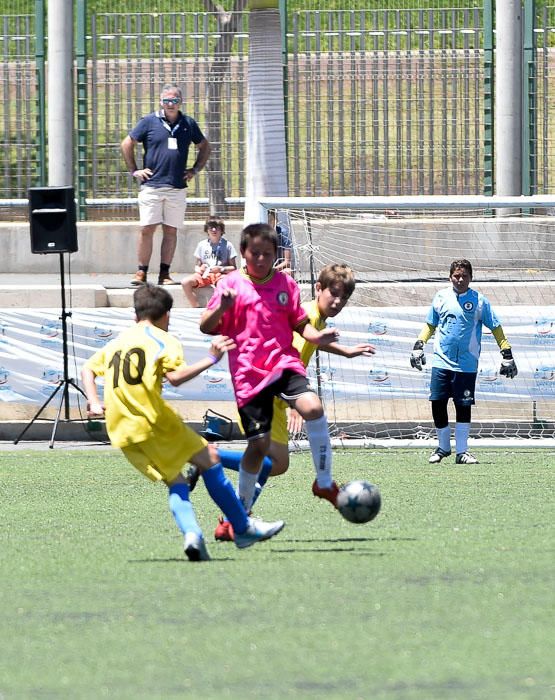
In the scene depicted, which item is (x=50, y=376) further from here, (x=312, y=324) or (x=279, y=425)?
(x=279, y=425)

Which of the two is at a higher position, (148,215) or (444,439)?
(148,215)

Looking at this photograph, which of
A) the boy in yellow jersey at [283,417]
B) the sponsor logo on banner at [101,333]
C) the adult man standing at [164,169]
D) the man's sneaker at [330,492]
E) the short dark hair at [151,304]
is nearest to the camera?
the short dark hair at [151,304]

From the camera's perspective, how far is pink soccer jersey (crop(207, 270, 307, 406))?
8.23 meters

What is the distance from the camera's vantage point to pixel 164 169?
18391 mm

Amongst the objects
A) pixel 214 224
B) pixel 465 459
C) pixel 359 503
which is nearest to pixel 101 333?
pixel 214 224

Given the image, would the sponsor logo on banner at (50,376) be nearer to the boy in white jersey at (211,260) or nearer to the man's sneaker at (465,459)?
the boy in white jersey at (211,260)

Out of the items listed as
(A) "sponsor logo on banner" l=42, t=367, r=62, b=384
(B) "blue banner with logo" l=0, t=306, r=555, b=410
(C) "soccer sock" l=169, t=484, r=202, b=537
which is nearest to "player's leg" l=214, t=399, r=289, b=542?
(C) "soccer sock" l=169, t=484, r=202, b=537

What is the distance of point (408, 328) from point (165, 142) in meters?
4.25

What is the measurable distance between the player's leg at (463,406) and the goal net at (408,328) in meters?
0.90

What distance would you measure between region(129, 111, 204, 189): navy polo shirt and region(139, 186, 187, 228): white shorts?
0.12 metres

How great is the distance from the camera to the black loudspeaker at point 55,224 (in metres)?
16.4

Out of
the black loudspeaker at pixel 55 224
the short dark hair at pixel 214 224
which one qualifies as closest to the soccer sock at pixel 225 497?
the black loudspeaker at pixel 55 224

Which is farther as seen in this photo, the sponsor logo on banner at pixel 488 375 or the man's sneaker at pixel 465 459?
the sponsor logo on banner at pixel 488 375

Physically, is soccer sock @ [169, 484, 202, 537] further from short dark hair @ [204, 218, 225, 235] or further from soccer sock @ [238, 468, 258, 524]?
short dark hair @ [204, 218, 225, 235]
